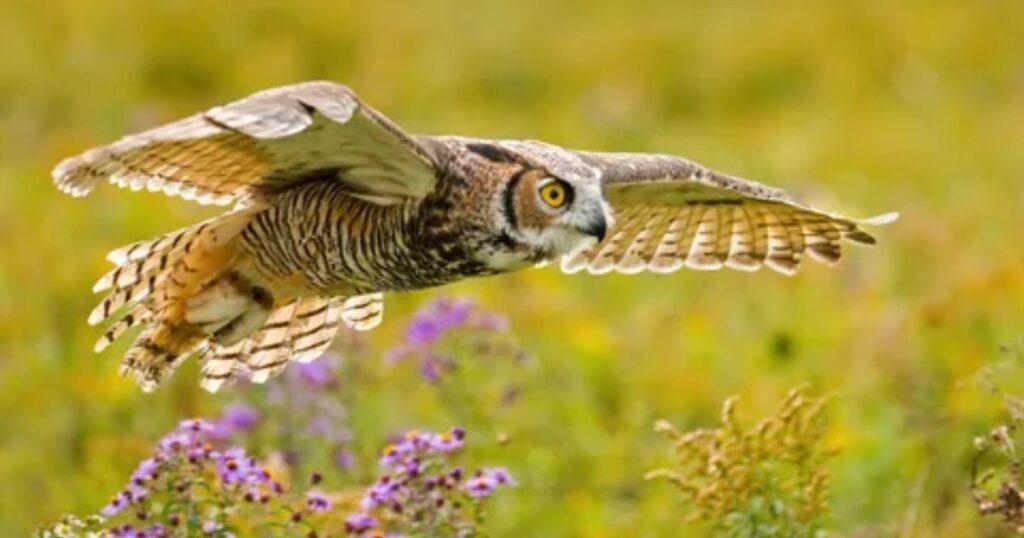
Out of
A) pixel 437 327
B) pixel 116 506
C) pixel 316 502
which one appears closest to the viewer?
pixel 116 506

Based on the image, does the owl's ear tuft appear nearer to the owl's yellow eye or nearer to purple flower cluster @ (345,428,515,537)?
the owl's yellow eye

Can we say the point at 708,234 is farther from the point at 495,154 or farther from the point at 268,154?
the point at 268,154

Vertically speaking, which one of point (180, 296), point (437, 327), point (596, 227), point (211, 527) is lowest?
point (211, 527)

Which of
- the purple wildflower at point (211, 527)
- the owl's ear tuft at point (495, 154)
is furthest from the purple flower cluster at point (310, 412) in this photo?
the purple wildflower at point (211, 527)

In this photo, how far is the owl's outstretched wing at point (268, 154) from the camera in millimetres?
4523

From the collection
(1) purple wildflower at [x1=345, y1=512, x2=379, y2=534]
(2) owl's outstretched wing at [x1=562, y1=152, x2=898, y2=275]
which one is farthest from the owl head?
(2) owl's outstretched wing at [x1=562, y1=152, x2=898, y2=275]

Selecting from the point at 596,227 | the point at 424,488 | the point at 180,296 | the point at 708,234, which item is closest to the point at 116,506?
the point at 424,488

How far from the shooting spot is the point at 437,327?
6.11 metres

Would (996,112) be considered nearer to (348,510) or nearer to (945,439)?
(945,439)

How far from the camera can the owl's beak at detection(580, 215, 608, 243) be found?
5188 millimetres

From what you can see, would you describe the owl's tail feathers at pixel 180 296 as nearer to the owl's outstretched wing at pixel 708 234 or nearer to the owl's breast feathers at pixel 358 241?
the owl's breast feathers at pixel 358 241

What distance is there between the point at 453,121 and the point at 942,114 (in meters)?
2.74

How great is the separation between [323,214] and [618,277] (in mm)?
4358

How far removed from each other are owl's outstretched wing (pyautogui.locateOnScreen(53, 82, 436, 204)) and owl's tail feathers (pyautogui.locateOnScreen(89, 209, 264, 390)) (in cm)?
21
